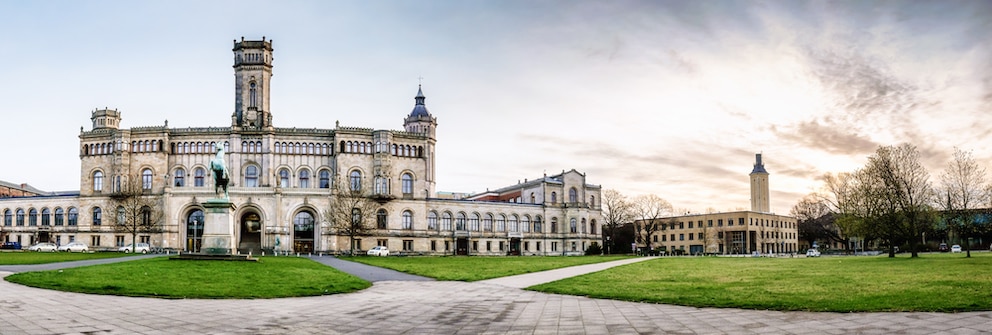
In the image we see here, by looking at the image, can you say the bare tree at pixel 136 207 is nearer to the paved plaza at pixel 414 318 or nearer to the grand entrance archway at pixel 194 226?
the grand entrance archway at pixel 194 226

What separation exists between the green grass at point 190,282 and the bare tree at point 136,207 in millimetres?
55855

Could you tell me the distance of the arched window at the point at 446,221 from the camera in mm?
94050

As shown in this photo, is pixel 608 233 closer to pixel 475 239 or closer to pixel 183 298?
pixel 475 239

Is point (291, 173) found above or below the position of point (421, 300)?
above

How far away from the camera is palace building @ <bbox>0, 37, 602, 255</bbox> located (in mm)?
81688

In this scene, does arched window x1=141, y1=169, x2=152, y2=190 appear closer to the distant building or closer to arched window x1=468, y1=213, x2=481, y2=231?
arched window x1=468, y1=213, x2=481, y2=231

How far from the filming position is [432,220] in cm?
9325

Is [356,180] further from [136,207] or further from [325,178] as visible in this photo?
[136,207]

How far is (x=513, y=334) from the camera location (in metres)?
14.4

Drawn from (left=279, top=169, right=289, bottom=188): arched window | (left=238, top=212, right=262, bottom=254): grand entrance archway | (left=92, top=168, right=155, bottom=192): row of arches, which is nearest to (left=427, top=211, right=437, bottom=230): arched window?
(left=279, top=169, right=289, bottom=188): arched window

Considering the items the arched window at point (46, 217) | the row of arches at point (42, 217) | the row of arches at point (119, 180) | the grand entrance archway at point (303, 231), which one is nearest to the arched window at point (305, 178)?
the grand entrance archway at point (303, 231)

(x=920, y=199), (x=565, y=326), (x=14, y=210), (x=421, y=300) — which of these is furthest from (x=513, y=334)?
(x=14, y=210)

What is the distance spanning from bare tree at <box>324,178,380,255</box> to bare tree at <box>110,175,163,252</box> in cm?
1990

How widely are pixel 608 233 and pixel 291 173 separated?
229ft
